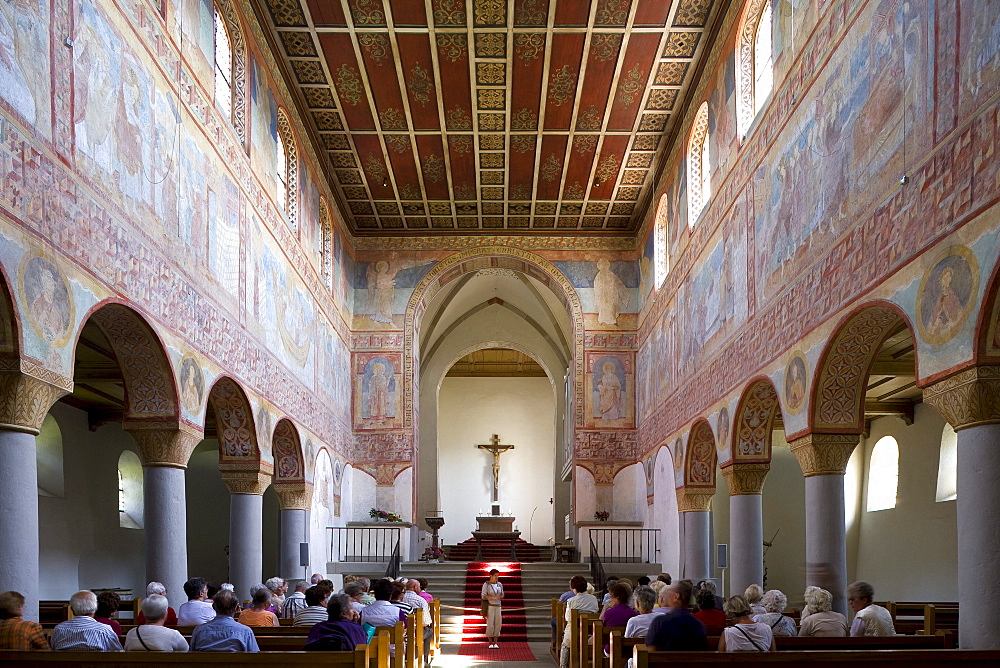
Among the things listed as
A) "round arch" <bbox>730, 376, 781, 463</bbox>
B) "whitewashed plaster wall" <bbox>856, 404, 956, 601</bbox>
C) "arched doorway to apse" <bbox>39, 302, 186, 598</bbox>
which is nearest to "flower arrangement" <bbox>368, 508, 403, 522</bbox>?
"arched doorway to apse" <bbox>39, 302, 186, 598</bbox>

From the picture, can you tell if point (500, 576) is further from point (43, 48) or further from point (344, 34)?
point (43, 48)

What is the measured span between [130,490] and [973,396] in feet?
71.2

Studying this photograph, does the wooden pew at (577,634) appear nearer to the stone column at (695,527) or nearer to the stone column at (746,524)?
the stone column at (746,524)

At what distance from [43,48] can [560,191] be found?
1812cm

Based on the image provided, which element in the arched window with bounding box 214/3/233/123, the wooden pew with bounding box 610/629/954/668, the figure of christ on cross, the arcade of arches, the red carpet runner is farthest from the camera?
the figure of christ on cross

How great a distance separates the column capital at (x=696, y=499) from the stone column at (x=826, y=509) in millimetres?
8763

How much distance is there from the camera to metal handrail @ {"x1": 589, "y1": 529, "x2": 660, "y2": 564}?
26178 mm

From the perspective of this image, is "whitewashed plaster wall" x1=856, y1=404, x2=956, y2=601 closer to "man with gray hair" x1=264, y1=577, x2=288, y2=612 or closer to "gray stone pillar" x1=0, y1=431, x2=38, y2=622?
"man with gray hair" x1=264, y1=577, x2=288, y2=612

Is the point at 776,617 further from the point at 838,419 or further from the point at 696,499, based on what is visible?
the point at 696,499

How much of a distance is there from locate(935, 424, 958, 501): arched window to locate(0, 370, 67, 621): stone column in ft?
61.3

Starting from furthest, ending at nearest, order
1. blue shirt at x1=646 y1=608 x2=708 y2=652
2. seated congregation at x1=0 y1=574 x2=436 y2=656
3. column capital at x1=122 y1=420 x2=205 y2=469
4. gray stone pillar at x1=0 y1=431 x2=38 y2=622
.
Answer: column capital at x1=122 y1=420 x2=205 y2=469 < gray stone pillar at x1=0 y1=431 x2=38 y2=622 < blue shirt at x1=646 y1=608 x2=708 y2=652 < seated congregation at x1=0 y1=574 x2=436 y2=656

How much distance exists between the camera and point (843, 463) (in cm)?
→ 1311

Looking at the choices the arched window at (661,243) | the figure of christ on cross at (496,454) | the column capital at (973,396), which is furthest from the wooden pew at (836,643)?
the figure of christ on cross at (496,454)

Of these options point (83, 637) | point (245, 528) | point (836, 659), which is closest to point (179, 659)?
point (83, 637)
